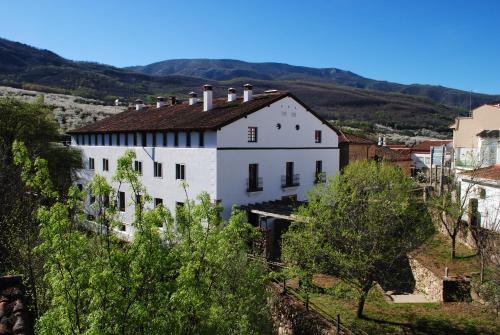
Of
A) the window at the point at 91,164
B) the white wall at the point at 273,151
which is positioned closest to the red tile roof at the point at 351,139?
the white wall at the point at 273,151

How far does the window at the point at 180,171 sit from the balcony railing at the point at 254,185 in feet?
16.2

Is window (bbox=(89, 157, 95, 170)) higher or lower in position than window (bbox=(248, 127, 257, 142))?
lower

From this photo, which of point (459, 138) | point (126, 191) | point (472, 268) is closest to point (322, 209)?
point (472, 268)

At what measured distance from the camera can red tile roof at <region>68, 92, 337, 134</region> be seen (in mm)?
A: 30266

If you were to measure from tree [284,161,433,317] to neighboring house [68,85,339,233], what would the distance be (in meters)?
11.0

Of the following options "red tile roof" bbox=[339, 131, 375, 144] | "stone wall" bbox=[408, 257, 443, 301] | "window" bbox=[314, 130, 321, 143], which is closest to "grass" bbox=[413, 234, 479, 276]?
"stone wall" bbox=[408, 257, 443, 301]

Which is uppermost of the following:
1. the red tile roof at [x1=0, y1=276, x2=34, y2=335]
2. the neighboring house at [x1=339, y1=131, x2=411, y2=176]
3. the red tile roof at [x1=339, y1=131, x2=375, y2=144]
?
the red tile roof at [x1=339, y1=131, x2=375, y2=144]

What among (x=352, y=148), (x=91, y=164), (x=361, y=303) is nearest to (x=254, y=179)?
(x=361, y=303)

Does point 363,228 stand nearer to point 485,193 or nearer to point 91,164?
point 485,193

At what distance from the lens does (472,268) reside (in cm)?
2364

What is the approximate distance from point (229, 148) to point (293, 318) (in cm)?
1359

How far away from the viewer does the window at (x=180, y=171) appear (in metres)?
31.8

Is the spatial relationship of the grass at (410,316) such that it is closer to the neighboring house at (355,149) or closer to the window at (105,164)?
the neighboring house at (355,149)

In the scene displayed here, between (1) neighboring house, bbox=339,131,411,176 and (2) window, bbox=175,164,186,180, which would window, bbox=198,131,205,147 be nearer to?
(2) window, bbox=175,164,186,180
